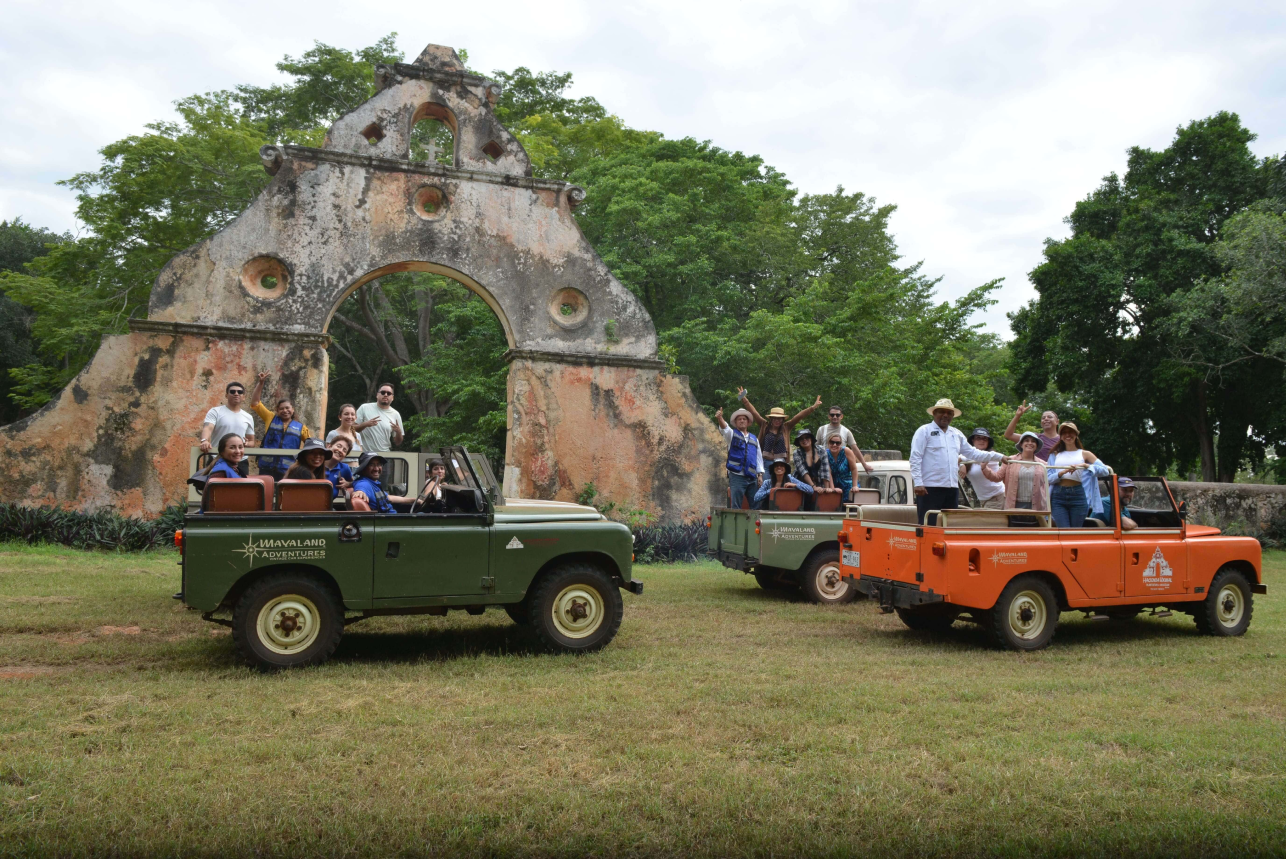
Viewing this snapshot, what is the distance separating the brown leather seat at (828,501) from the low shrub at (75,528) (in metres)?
8.67

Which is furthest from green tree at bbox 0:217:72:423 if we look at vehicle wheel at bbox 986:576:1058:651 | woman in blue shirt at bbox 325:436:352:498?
vehicle wheel at bbox 986:576:1058:651

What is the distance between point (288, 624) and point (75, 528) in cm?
821

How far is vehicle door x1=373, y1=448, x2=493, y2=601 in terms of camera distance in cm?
646

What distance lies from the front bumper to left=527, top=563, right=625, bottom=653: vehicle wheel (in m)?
2.37

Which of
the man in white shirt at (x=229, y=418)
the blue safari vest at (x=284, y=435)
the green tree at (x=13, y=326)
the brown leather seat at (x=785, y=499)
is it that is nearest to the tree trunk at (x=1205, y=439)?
the brown leather seat at (x=785, y=499)

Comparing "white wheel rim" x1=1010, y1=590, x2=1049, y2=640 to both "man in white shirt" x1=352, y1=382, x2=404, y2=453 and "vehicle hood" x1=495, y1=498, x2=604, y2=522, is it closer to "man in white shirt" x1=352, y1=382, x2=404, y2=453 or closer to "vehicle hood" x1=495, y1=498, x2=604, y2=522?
"vehicle hood" x1=495, y1=498, x2=604, y2=522

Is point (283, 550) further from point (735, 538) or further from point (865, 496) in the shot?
point (865, 496)

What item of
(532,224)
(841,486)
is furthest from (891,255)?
(841,486)

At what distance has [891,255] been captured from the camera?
28250 millimetres

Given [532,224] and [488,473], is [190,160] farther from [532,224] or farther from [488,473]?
[488,473]

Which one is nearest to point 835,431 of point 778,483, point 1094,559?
point 778,483

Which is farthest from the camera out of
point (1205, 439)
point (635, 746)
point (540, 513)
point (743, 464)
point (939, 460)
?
point (1205, 439)

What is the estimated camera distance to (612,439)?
1489cm

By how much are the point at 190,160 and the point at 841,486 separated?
68.5ft
